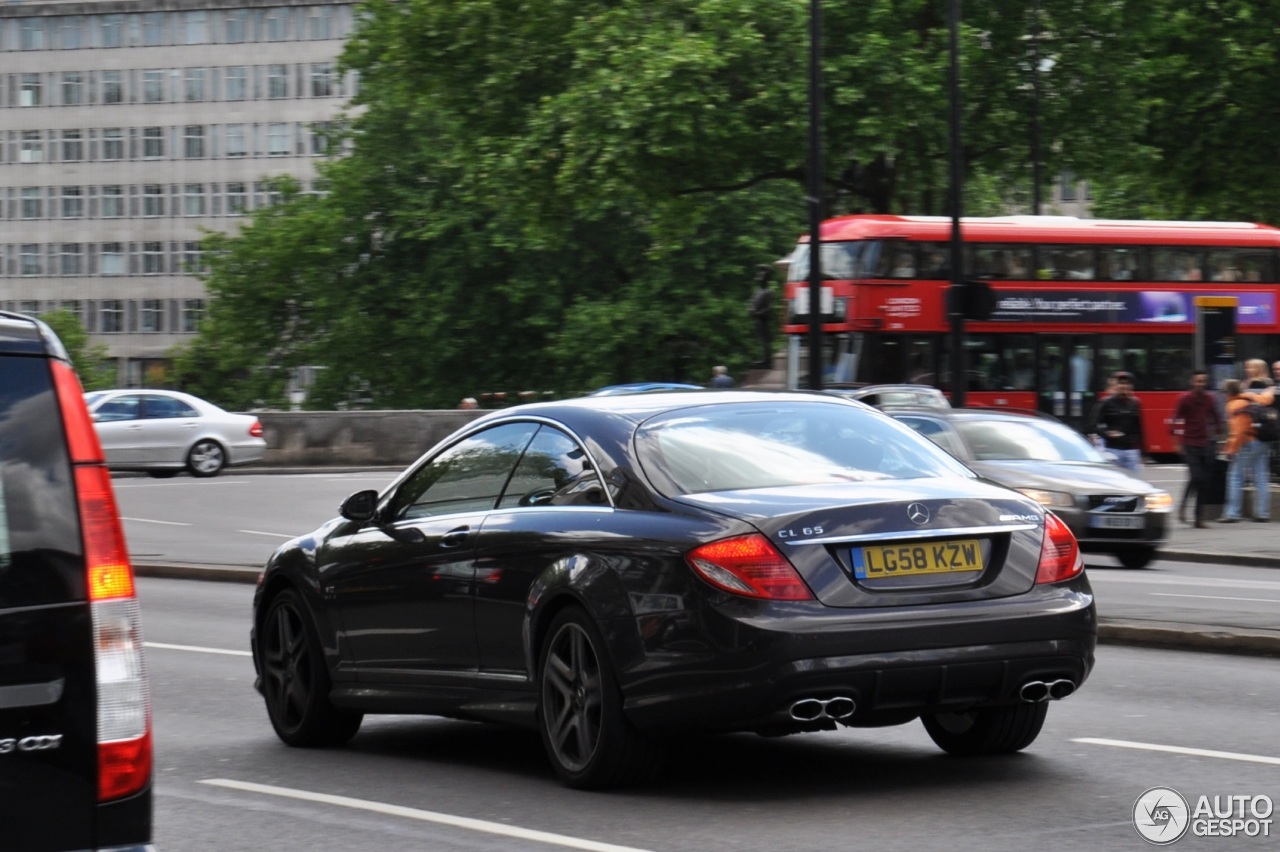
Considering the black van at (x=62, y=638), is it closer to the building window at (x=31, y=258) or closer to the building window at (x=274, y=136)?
the building window at (x=274, y=136)

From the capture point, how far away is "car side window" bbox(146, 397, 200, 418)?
35500 mm

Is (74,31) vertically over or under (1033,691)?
over

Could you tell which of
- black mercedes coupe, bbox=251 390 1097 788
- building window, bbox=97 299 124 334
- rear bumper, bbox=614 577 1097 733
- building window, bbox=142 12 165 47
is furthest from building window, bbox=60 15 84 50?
rear bumper, bbox=614 577 1097 733

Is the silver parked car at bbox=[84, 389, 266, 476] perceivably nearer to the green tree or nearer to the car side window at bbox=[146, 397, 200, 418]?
the car side window at bbox=[146, 397, 200, 418]

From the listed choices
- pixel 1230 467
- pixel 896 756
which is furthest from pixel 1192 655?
pixel 1230 467

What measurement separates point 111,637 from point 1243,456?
846 inches

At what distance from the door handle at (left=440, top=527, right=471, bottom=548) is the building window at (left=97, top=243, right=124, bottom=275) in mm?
108338

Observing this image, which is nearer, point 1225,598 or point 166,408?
point 1225,598

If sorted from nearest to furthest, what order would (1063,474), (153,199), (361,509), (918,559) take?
1. (918,559)
2. (361,509)
3. (1063,474)
4. (153,199)

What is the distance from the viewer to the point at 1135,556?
62.2ft

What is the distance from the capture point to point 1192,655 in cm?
1143

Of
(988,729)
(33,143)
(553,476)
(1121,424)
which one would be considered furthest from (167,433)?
(33,143)

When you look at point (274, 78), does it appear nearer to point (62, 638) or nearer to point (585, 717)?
point (585, 717)

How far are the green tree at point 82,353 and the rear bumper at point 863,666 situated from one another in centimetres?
8388
